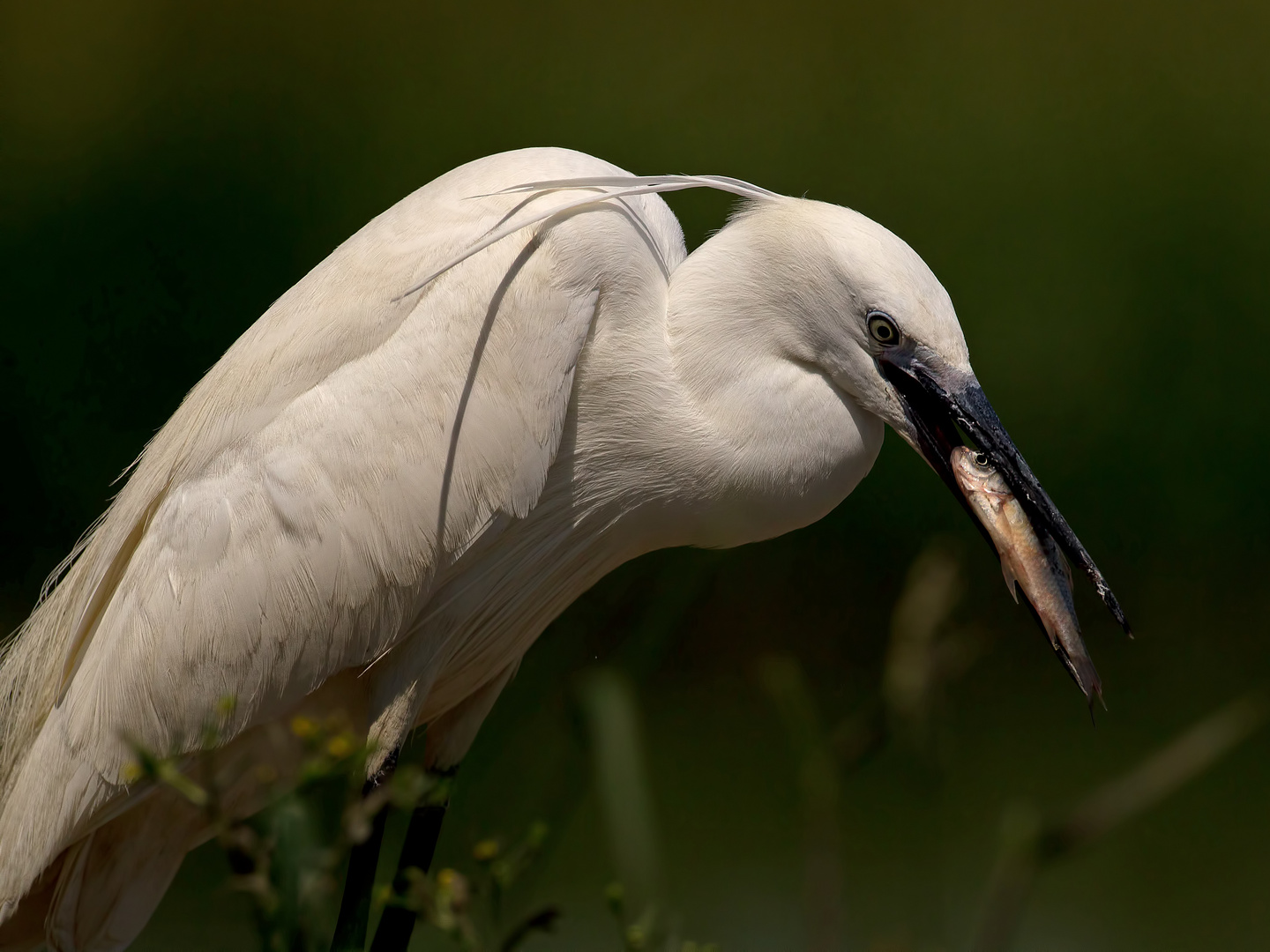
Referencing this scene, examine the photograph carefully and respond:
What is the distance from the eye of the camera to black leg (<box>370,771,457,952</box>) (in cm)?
124

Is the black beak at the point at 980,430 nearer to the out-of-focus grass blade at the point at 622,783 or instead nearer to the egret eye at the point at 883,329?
the egret eye at the point at 883,329

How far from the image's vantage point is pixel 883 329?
1008 mm

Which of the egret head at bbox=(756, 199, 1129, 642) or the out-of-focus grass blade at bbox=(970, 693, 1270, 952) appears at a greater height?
the out-of-focus grass blade at bbox=(970, 693, 1270, 952)

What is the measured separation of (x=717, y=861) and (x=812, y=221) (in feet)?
7.46

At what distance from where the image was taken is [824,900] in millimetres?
360

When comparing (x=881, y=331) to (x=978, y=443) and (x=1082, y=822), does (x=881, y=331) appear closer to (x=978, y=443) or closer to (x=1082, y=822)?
(x=978, y=443)

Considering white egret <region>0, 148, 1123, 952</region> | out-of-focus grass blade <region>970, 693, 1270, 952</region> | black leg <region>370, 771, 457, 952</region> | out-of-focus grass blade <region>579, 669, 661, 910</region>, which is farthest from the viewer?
black leg <region>370, 771, 457, 952</region>

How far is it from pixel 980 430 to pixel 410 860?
728 millimetres

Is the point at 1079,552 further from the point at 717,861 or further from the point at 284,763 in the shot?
the point at 717,861

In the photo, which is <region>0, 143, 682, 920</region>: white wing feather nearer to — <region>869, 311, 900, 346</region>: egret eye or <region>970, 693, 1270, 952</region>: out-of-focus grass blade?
<region>869, 311, 900, 346</region>: egret eye

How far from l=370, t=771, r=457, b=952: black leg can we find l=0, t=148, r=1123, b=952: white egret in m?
0.18

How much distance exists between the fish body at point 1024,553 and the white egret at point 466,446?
0.03 meters

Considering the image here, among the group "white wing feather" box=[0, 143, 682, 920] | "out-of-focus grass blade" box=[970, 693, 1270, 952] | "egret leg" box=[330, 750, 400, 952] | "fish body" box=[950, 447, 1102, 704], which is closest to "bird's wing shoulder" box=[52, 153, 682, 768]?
"white wing feather" box=[0, 143, 682, 920]

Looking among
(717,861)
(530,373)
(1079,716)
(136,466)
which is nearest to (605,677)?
(530,373)
